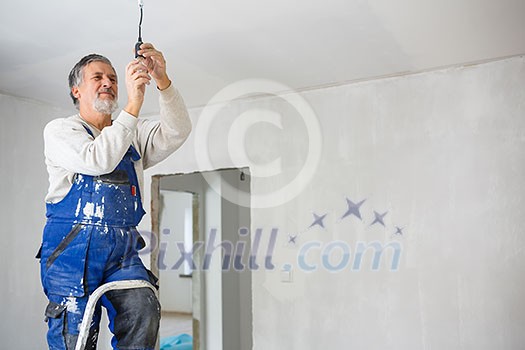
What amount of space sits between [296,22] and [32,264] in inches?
109

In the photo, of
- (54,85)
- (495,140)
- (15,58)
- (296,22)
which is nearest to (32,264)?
(54,85)

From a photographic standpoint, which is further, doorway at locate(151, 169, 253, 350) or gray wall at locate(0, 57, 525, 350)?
doorway at locate(151, 169, 253, 350)

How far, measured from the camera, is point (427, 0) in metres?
2.48

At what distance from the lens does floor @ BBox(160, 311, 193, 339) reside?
7.70 meters

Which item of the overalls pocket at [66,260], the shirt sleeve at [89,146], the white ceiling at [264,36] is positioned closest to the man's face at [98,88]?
the shirt sleeve at [89,146]

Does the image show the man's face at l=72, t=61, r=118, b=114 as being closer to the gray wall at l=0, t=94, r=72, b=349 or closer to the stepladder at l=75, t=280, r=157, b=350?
the stepladder at l=75, t=280, r=157, b=350

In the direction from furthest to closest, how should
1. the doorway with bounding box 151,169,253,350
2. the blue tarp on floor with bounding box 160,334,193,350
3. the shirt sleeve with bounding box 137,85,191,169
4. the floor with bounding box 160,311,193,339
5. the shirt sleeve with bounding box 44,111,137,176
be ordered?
the floor with bounding box 160,311,193,339 → the blue tarp on floor with bounding box 160,334,193,350 → the doorway with bounding box 151,169,253,350 → the shirt sleeve with bounding box 137,85,191,169 → the shirt sleeve with bounding box 44,111,137,176

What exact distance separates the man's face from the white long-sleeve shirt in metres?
0.07

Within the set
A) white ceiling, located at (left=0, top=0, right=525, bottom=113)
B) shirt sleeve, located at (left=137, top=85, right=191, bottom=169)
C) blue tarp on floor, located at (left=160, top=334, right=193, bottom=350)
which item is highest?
white ceiling, located at (left=0, top=0, right=525, bottom=113)

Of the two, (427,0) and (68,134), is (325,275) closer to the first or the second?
(427,0)

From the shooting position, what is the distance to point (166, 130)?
1.89 metres

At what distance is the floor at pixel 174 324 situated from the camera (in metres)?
7.70

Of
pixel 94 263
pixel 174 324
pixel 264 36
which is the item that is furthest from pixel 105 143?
pixel 174 324

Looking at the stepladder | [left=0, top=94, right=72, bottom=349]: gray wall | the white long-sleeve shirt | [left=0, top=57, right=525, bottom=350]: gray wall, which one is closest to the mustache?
the white long-sleeve shirt
